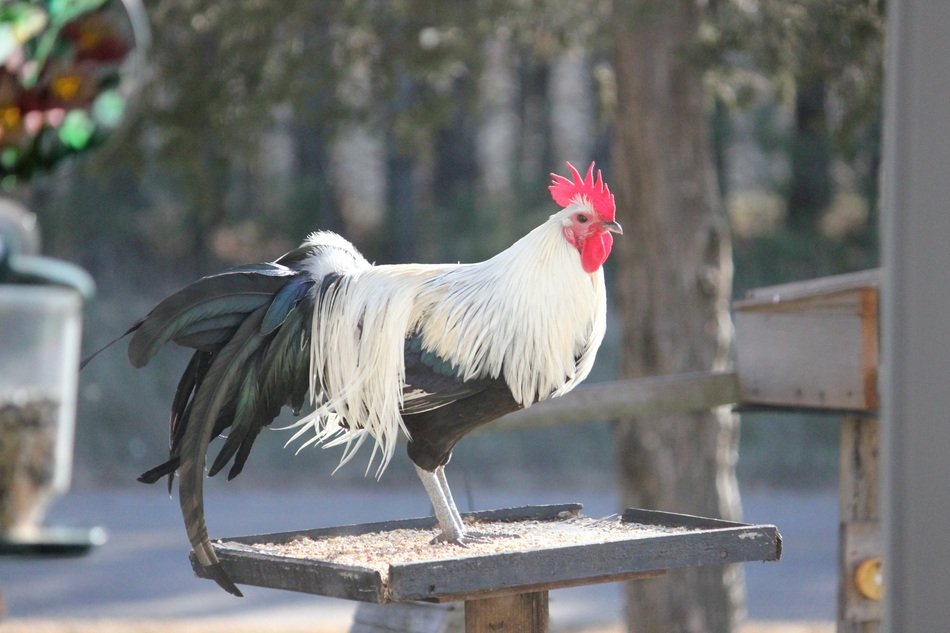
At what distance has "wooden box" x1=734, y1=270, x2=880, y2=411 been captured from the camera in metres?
4.31

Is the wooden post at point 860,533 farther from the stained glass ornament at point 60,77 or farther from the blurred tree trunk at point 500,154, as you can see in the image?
the blurred tree trunk at point 500,154

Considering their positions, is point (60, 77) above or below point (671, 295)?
above

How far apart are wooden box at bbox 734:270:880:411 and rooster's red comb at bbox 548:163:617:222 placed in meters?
1.43

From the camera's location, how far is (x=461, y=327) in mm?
3027

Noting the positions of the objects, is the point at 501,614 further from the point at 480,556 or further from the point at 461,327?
the point at 461,327

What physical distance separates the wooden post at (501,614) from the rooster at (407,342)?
0.18 meters

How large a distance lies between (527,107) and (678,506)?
38.6 ft

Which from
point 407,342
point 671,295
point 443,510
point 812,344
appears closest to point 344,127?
point 671,295

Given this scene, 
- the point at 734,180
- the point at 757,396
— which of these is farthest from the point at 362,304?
the point at 734,180

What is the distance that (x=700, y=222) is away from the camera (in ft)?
20.8

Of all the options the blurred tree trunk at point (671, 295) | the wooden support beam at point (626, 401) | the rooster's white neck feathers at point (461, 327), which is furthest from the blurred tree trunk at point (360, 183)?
the rooster's white neck feathers at point (461, 327)

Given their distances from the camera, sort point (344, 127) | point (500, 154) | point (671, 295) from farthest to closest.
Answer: point (500, 154)
point (344, 127)
point (671, 295)

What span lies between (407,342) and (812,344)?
1955 mm

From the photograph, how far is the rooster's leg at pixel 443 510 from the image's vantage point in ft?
10.1
